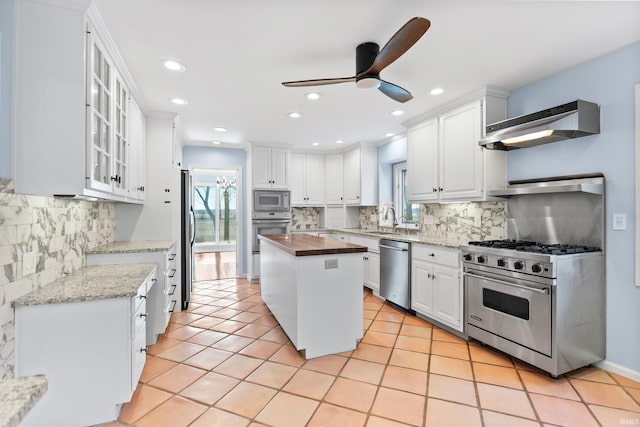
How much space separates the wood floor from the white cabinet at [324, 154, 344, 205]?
2384 mm

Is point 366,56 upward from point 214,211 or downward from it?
upward

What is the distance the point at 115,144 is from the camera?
2424 millimetres

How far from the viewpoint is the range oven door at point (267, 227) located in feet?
17.4

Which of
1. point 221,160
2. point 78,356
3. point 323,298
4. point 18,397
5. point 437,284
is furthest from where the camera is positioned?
point 221,160

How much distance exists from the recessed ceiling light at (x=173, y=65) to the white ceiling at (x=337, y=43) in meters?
0.06

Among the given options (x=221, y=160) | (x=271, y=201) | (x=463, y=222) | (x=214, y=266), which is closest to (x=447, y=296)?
(x=463, y=222)

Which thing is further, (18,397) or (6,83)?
(6,83)

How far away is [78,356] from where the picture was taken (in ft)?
5.60

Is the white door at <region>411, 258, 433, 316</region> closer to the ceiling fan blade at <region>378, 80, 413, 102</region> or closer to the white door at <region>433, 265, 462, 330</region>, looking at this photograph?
the white door at <region>433, 265, 462, 330</region>

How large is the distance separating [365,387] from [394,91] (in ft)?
7.17

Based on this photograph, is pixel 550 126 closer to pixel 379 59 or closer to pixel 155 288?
pixel 379 59

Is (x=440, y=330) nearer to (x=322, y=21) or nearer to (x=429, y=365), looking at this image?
(x=429, y=365)

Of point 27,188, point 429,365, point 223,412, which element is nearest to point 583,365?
point 429,365

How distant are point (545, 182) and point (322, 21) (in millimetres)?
2360
